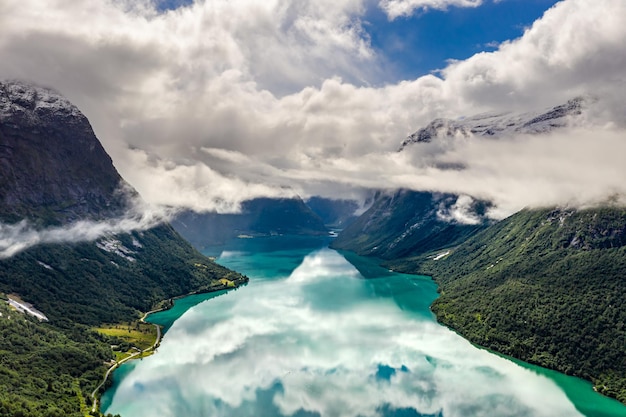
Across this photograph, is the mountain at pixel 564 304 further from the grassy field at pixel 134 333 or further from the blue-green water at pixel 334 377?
the grassy field at pixel 134 333

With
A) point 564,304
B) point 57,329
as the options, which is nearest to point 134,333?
point 57,329

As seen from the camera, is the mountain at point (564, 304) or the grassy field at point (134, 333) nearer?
the mountain at point (564, 304)

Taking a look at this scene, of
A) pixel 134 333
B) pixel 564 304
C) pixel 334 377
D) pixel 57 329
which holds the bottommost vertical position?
pixel 334 377

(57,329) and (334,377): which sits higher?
(57,329)

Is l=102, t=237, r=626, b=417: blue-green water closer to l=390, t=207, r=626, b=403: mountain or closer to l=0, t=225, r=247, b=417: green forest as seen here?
l=390, t=207, r=626, b=403: mountain

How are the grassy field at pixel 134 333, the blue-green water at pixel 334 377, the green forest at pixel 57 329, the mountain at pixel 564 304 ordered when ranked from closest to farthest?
the green forest at pixel 57 329 < the blue-green water at pixel 334 377 < the mountain at pixel 564 304 < the grassy field at pixel 134 333

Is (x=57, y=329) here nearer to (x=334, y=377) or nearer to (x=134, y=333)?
(x=134, y=333)

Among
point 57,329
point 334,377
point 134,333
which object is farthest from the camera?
point 134,333

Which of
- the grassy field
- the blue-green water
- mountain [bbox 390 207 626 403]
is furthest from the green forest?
mountain [bbox 390 207 626 403]

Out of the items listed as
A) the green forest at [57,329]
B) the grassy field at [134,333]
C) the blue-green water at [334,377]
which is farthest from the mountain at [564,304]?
the green forest at [57,329]
